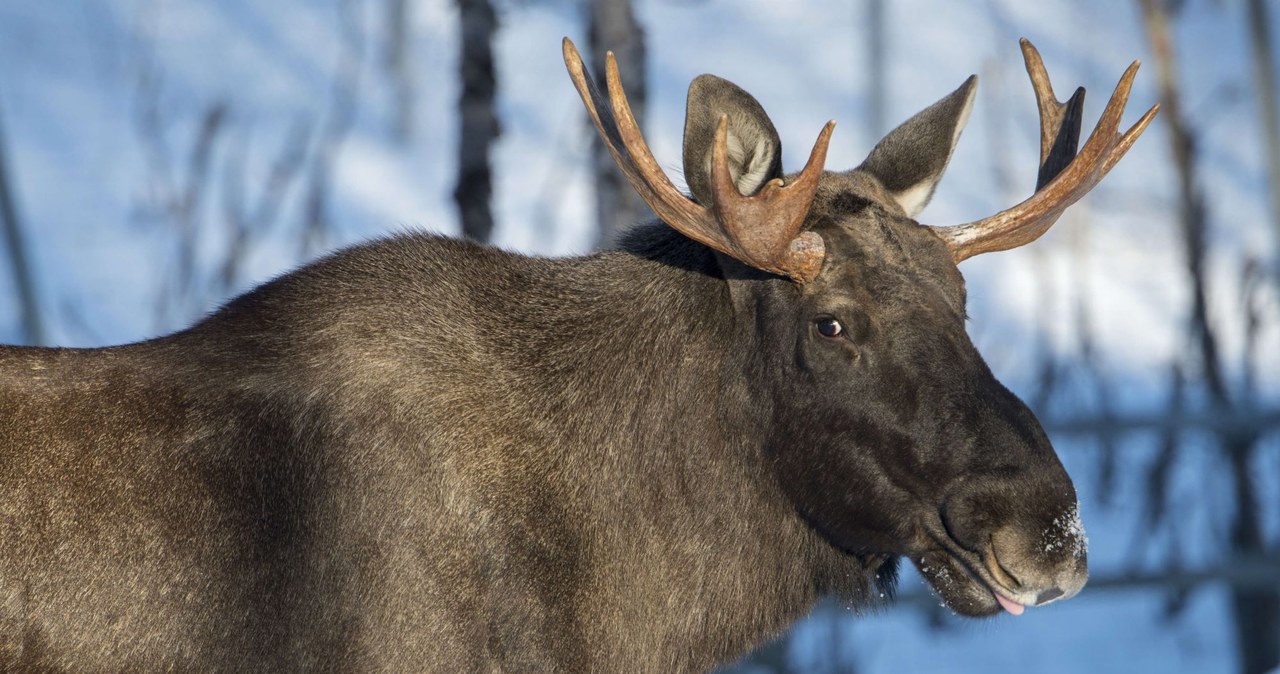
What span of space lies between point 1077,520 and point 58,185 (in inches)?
748

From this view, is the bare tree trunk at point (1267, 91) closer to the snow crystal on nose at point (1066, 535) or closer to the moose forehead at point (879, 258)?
the moose forehead at point (879, 258)

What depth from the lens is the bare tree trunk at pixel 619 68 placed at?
21.8 feet

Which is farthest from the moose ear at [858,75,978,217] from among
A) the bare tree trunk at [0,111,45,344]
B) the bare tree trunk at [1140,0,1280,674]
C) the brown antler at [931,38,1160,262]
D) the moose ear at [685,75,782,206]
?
the bare tree trunk at [0,111,45,344]

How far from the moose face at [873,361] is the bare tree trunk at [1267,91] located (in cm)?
728

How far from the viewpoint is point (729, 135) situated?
12.9 ft

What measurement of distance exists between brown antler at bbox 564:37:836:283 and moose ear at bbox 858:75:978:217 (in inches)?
26.4

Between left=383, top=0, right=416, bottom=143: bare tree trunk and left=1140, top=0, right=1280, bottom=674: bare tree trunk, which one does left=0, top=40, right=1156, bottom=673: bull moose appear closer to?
left=1140, top=0, right=1280, bottom=674: bare tree trunk

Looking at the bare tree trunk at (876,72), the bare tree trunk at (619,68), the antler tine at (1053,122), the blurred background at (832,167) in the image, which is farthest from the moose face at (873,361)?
the bare tree trunk at (876,72)

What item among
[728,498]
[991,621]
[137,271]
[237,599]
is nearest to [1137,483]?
[991,621]

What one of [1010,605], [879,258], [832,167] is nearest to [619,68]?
[879,258]

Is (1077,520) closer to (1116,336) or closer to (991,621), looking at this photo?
(991,621)

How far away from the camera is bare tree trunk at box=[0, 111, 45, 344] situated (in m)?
11.5

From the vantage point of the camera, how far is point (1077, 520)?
11.5 ft

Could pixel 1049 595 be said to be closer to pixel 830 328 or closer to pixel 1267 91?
pixel 830 328
